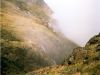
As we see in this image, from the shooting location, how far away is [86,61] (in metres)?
124

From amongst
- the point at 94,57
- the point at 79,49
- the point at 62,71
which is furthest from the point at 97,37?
the point at 62,71

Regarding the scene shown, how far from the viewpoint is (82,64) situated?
4818 inches

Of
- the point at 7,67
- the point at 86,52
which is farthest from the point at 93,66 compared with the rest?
the point at 7,67

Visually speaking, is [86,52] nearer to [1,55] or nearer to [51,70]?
[51,70]

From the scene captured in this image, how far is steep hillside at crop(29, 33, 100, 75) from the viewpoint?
372 feet

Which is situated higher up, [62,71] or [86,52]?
[86,52]

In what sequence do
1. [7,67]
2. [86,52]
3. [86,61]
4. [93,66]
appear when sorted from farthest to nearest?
[7,67] < [86,52] < [86,61] < [93,66]

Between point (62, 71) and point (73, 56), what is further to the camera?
point (73, 56)

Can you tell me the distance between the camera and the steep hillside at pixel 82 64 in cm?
11350

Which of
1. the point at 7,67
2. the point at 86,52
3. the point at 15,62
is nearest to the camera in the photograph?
the point at 86,52

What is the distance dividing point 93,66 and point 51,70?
836 inches

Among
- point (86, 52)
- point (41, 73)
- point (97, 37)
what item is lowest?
point (41, 73)

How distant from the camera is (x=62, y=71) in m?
121

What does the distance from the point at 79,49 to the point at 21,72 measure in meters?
58.0
